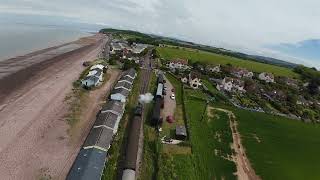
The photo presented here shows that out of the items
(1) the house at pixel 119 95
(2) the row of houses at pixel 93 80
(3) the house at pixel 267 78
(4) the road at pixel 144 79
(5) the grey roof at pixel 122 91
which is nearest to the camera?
(4) the road at pixel 144 79

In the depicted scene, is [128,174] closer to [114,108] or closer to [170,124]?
[114,108]

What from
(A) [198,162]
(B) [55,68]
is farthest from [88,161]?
(B) [55,68]

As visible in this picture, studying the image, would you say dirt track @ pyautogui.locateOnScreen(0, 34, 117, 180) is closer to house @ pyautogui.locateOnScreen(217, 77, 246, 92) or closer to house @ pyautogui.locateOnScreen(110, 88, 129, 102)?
house @ pyautogui.locateOnScreen(110, 88, 129, 102)

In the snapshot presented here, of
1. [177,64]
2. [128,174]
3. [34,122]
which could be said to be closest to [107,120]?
[34,122]

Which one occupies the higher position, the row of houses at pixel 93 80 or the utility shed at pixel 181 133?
the utility shed at pixel 181 133

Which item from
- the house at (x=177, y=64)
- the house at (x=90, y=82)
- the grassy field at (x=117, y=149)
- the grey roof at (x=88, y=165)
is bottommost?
the house at (x=177, y=64)

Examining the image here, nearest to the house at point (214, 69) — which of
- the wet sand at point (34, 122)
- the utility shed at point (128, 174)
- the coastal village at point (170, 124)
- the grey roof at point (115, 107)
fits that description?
the coastal village at point (170, 124)

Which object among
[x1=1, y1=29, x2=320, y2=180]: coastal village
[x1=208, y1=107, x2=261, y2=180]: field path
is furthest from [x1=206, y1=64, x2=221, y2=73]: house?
[x1=208, y1=107, x2=261, y2=180]: field path

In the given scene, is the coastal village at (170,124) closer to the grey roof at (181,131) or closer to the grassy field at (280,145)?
the grey roof at (181,131)
